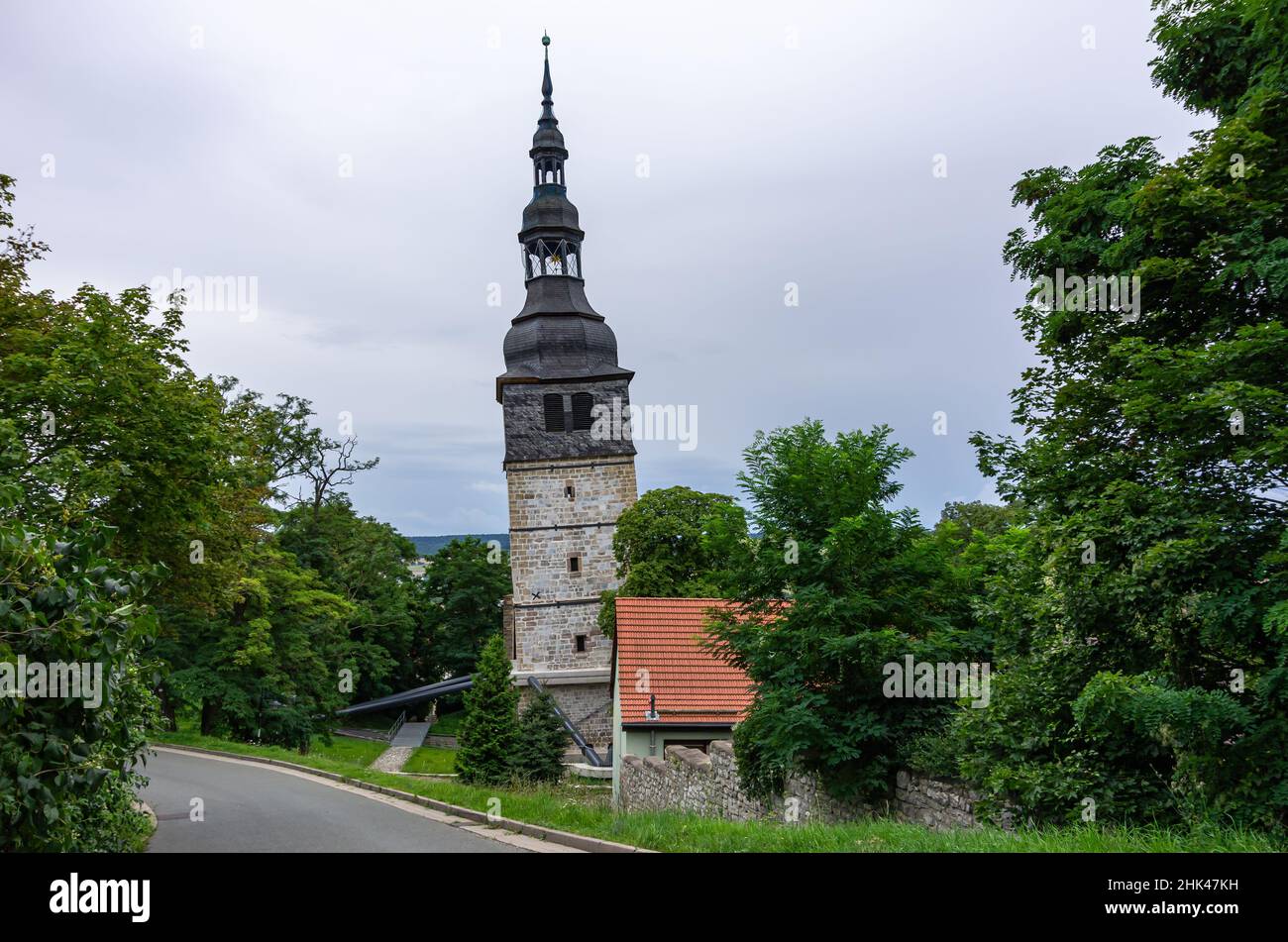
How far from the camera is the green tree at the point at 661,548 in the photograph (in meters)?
38.8

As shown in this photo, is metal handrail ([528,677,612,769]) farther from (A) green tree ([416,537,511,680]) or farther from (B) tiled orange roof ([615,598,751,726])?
(A) green tree ([416,537,511,680])

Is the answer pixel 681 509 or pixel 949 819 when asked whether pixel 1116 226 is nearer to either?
pixel 949 819

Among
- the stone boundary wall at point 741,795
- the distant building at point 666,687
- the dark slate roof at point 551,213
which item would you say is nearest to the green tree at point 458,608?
the dark slate roof at point 551,213

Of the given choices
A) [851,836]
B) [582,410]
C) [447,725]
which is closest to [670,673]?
[851,836]

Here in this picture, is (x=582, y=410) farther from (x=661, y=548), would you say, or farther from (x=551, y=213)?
(x=551, y=213)

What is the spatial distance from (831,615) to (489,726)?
14.2m

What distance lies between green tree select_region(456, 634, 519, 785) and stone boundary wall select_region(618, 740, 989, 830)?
4.17m

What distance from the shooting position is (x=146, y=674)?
880 cm

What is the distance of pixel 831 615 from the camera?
12.6 m

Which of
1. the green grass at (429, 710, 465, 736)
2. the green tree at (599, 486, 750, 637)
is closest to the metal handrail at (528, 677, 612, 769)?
the green tree at (599, 486, 750, 637)

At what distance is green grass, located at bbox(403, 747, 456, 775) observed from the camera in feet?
125

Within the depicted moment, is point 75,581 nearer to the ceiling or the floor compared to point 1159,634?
nearer to the ceiling

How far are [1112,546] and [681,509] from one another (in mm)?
32260
